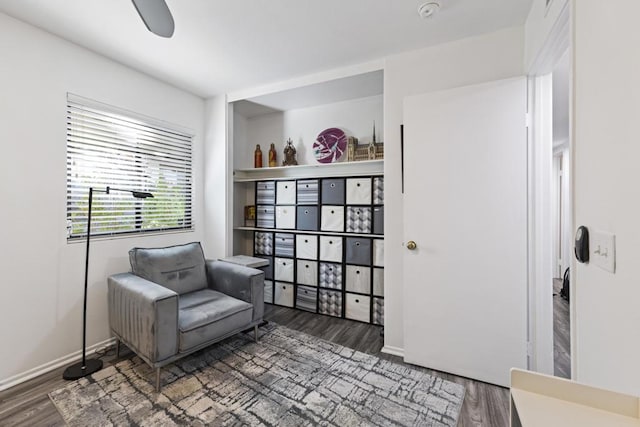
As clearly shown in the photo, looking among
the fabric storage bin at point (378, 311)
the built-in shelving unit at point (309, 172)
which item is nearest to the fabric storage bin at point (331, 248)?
the built-in shelving unit at point (309, 172)

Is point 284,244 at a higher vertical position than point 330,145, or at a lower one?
lower

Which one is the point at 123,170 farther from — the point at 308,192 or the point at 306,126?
the point at 306,126

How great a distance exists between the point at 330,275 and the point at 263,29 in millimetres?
2310

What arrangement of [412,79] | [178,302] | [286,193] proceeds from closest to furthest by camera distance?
1. [178,302]
2. [412,79]
3. [286,193]

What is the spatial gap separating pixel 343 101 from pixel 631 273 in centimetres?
293

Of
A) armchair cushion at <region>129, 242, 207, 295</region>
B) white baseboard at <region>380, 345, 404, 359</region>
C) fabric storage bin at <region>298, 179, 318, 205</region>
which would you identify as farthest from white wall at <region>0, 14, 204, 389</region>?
white baseboard at <region>380, 345, 404, 359</region>

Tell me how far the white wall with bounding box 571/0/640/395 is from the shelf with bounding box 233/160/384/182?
186cm

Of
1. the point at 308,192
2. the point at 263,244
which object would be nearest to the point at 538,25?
the point at 308,192

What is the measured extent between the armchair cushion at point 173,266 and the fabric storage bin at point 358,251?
144 centimetres

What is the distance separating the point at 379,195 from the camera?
2.88 meters

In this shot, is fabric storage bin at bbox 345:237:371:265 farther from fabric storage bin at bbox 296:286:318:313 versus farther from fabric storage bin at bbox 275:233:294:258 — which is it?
fabric storage bin at bbox 275:233:294:258

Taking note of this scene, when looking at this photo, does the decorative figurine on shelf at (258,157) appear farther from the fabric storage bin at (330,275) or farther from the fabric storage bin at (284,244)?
the fabric storage bin at (330,275)

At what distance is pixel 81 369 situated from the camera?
6.75 feet

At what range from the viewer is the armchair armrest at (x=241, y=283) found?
2.46 m
